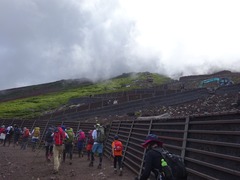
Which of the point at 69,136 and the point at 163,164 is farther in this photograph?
the point at 69,136

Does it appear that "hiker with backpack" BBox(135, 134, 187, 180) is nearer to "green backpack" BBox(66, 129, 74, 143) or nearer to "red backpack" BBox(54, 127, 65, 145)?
"red backpack" BBox(54, 127, 65, 145)

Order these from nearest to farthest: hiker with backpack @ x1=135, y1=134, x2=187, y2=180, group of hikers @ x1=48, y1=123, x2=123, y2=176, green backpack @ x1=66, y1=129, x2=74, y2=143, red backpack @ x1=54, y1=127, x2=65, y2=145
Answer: hiker with backpack @ x1=135, y1=134, x2=187, y2=180 < group of hikers @ x1=48, y1=123, x2=123, y2=176 < red backpack @ x1=54, y1=127, x2=65, y2=145 < green backpack @ x1=66, y1=129, x2=74, y2=143

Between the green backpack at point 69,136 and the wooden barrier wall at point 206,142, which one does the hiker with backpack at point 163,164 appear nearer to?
the wooden barrier wall at point 206,142

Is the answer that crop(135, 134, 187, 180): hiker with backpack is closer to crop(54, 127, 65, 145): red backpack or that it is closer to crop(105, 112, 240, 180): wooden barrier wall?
crop(105, 112, 240, 180): wooden barrier wall

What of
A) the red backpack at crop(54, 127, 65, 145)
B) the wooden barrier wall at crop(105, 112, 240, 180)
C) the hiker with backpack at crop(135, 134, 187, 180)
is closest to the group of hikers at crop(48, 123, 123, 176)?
the red backpack at crop(54, 127, 65, 145)

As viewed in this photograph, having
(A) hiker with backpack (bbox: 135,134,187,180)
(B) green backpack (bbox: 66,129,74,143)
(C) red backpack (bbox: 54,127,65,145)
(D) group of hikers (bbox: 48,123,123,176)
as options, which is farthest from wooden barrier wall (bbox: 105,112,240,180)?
(B) green backpack (bbox: 66,129,74,143)

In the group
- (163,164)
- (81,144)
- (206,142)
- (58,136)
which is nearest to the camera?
(163,164)

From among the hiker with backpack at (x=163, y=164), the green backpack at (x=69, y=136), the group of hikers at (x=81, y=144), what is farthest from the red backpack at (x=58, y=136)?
the hiker with backpack at (x=163, y=164)

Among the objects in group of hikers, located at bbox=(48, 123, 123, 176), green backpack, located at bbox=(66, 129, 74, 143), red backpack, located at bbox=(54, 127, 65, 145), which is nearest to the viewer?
group of hikers, located at bbox=(48, 123, 123, 176)

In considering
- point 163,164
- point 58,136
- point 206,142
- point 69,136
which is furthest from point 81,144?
point 163,164

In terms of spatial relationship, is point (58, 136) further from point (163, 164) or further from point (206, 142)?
point (163, 164)

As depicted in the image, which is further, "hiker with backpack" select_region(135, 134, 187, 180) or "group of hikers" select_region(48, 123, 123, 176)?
"group of hikers" select_region(48, 123, 123, 176)

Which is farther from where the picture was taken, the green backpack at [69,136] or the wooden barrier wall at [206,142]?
the green backpack at [69,136]

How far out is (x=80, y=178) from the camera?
1103cm
